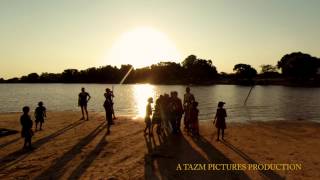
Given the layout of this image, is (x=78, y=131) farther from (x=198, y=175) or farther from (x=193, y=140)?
(x=198, y=175)

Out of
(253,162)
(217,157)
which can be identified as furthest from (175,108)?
(253,162)

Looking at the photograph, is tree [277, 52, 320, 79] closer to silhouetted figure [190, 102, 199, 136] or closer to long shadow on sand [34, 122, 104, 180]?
silhouetted figure [190, 102, 199, 136]

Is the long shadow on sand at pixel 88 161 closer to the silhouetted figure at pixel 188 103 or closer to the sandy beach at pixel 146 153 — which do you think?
the sandy beach at pixel 146 153

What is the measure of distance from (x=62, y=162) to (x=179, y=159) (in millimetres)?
4564

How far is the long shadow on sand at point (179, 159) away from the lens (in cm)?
1136

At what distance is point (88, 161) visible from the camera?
1288cm

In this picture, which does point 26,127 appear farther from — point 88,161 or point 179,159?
point 179,159

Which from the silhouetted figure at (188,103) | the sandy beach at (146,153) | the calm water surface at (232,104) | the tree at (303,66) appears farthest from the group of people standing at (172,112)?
the tree at (303,66)

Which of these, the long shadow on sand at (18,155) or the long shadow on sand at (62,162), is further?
the long shadow on sand at (18,155)

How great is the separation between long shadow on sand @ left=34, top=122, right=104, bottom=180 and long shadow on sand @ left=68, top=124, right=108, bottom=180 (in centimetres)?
47

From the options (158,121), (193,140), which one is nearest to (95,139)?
(158,121)

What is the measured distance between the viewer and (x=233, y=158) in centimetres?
A: 1351

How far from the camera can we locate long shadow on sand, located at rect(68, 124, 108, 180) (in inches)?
444

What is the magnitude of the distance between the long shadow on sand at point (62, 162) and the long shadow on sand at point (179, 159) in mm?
2993
